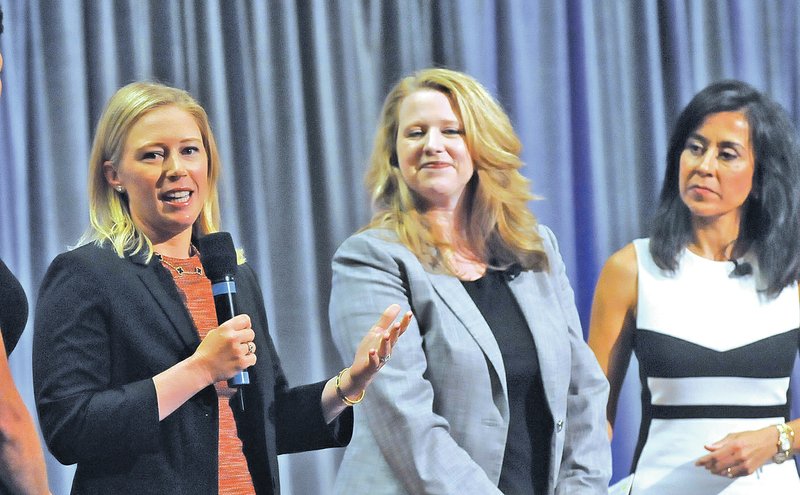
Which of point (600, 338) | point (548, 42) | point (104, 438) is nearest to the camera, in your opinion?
point (104, 438)

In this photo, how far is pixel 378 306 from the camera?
2283 mm

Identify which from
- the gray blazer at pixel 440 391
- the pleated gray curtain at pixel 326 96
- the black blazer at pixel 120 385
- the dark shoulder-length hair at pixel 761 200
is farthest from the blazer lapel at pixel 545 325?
the pleated gray curtain at pixel 326 96

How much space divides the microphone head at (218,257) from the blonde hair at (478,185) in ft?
2.05

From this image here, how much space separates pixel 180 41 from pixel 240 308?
1.50 meters

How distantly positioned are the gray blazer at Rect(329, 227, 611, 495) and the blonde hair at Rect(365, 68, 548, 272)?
2.9 inches

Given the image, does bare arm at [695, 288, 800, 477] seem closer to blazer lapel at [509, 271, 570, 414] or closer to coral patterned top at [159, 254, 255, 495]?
blazer lapel at [509, 271, 570, 414]

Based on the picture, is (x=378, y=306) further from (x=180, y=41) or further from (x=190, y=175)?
(x=180, y=41)

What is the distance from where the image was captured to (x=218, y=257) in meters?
1.83

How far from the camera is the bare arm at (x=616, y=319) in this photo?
2863 mm

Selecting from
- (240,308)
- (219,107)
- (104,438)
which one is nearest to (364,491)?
(240,308)

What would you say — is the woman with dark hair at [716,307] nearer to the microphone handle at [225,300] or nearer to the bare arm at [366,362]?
the bare arm at [366,362]

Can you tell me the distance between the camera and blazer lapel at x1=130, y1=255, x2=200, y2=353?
1.82 meters

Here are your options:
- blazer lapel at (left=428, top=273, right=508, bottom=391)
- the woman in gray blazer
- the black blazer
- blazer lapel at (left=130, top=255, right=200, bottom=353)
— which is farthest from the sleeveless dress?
blazer lapel at (left=130, top=255, right=200, bottom=353)

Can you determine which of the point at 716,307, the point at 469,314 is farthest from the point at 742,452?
the point at 469,314
